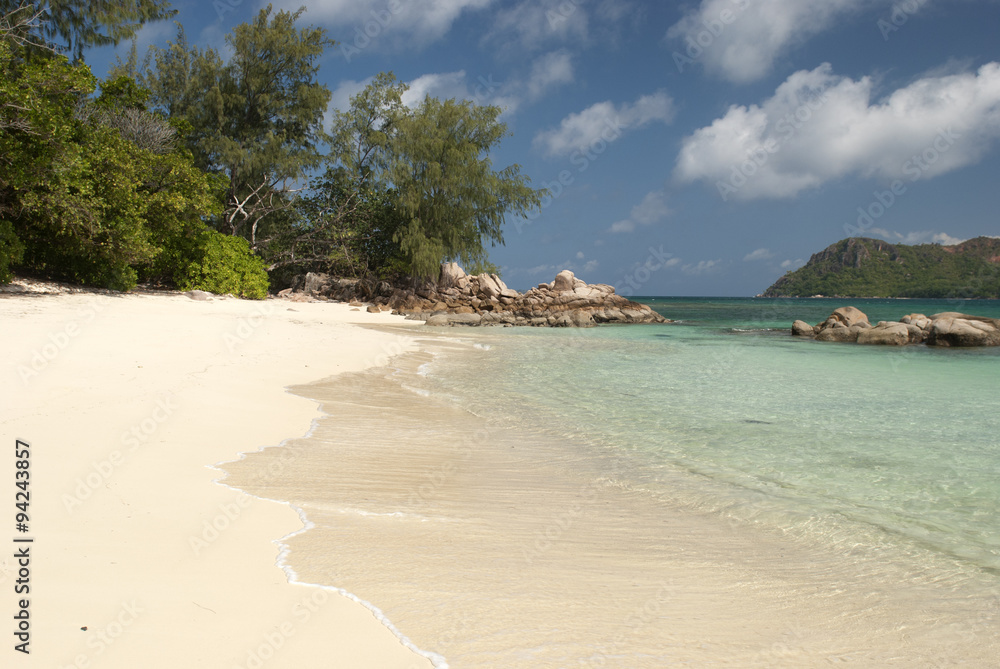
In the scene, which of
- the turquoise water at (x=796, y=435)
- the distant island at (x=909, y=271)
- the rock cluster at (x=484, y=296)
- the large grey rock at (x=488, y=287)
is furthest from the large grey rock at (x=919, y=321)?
the distant island at (x=909, y=271)

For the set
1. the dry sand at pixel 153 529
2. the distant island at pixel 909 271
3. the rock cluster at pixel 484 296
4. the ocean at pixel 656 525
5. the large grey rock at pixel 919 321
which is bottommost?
the ocean at pixel 656 525

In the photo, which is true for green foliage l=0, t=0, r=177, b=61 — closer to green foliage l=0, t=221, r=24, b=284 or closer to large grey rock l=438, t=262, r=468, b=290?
green foliage l=0, t=221, r=24, b=284

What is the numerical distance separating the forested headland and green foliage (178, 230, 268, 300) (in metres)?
0.07

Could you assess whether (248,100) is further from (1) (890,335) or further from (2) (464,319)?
(1) (890,335)

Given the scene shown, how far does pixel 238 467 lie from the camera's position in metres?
4.07

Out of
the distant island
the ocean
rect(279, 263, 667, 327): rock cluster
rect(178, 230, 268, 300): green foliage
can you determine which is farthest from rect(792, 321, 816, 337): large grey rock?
the distant island

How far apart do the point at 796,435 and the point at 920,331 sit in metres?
18.3

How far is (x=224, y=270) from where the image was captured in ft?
72.0

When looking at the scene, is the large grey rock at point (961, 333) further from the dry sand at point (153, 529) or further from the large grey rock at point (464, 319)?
the dry sand at point (153, 529)

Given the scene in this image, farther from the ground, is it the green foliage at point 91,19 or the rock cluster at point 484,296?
the green foliage at point 91,19

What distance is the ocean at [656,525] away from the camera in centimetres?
231

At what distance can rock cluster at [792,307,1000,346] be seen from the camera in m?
19.1

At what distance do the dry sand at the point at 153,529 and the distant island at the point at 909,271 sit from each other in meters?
86.3

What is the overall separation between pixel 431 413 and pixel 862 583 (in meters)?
4.69
